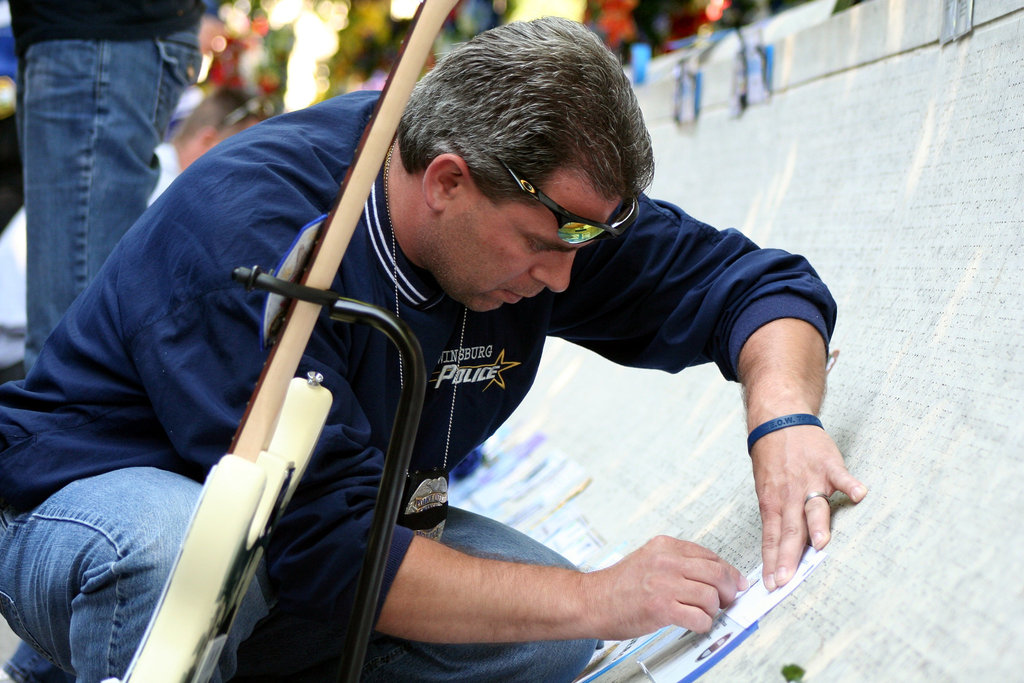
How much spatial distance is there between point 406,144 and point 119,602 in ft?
2.15

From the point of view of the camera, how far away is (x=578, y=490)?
6.86ft

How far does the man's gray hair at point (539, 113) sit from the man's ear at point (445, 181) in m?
0.01

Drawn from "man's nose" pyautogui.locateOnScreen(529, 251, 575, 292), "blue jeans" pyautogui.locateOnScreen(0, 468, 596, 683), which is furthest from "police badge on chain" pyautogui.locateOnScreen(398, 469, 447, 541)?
"man's nose" pyautogui.locateOnScreen(529, 251, 575, 292)

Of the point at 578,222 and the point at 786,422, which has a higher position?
the point at 578,222

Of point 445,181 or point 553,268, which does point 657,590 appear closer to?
point 553,268

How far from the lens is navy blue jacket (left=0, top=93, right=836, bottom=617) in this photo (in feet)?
3.41

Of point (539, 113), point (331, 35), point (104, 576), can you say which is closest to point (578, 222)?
point (539, 113)

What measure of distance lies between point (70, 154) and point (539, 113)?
113cm

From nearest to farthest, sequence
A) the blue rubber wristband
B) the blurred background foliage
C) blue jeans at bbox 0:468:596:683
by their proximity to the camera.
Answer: blue jeans at bbox 0:468:596:683, the blue rubber wristband, the blurred background foliage

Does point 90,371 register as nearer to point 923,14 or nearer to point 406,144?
point 406,144

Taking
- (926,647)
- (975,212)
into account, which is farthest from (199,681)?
(975,212)

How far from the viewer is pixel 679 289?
1568 millimetres

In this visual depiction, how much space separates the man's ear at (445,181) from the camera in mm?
1221

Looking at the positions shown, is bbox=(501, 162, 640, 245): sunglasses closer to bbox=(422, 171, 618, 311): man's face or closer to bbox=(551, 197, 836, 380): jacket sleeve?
bbox=(422, 171, 618, 311): man's face
